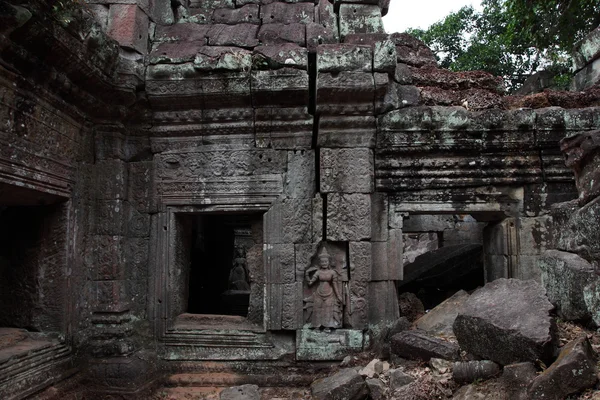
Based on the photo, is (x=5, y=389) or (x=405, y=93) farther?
(x=405, y=93)

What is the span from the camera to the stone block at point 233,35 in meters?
5.03

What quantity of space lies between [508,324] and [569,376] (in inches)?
21.3

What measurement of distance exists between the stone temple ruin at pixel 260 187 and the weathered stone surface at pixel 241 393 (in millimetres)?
344

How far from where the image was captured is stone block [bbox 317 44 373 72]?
4504 millimetres

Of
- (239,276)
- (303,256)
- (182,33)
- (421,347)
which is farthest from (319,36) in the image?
(239,276)

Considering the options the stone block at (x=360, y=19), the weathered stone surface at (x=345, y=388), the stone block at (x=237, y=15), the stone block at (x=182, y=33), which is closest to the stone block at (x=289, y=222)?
the weathered stone surface at (x=345, y=388)

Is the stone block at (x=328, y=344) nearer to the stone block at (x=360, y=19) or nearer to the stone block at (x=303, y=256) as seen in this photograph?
the stone block at (x=303, y=256)

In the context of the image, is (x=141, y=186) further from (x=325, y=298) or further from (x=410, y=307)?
(x=410, y=307)

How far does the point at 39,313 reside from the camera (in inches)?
172

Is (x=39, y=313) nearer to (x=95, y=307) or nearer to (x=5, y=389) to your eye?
(x=95, y=307)

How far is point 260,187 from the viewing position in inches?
192

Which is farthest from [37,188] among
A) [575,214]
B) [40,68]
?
[575,214]

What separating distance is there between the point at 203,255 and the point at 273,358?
12.9 feet

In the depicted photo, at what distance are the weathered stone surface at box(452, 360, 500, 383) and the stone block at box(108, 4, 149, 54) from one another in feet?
13.4
